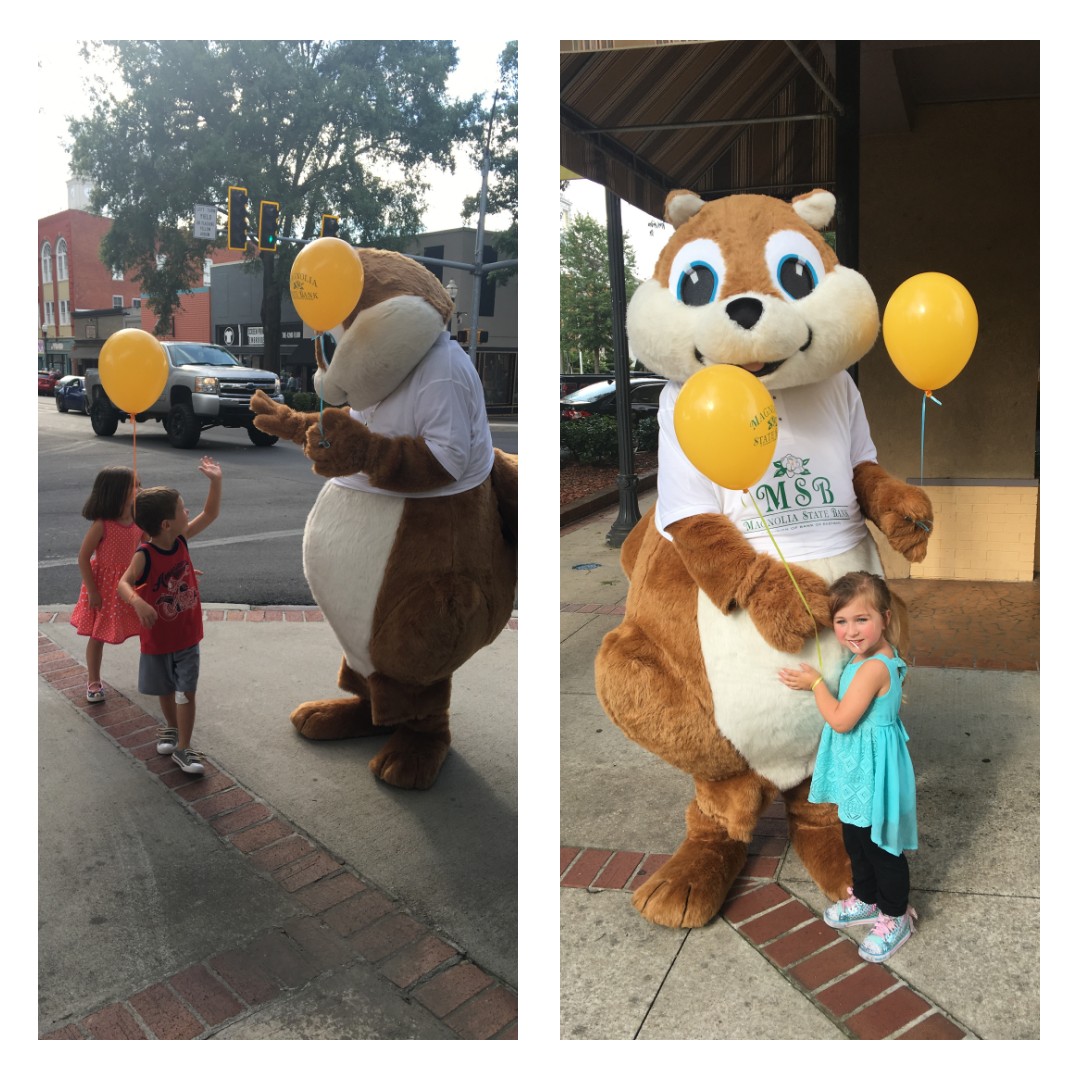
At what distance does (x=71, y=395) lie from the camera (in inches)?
162

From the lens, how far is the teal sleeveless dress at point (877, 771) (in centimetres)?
252

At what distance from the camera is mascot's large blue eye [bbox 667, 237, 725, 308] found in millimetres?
2584

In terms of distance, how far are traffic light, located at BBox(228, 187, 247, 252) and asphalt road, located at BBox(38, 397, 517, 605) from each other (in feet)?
3.69

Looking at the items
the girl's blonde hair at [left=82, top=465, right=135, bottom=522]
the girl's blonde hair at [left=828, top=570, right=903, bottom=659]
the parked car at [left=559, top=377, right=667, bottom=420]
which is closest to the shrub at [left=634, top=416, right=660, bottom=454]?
the parked car at [left=559, top=377, right=667, bottom=420]

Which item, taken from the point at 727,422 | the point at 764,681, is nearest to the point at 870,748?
the point at 764,681

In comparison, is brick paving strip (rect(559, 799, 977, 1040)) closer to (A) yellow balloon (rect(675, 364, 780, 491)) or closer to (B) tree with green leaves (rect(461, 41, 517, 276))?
(A) yellow balloon (rect(675, 364, 780, 491))

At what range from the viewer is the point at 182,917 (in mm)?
2828

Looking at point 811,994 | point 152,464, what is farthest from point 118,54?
point 152,464

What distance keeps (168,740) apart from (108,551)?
2.55 feet

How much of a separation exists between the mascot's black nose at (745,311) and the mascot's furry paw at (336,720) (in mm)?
2319

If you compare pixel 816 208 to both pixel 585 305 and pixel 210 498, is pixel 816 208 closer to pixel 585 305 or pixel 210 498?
pixel 210 498

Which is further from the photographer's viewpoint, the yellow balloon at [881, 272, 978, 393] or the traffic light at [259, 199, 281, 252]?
the traffic light at [259, 199, 281, 252]

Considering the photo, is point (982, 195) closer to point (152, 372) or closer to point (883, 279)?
point (883, 279)

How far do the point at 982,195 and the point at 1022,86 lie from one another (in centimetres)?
62
